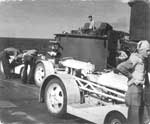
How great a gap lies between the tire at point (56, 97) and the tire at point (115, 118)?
0.88m

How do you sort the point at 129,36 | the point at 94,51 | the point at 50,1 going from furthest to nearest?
the point at 129,36
the point at 94,51
the point at 50,1

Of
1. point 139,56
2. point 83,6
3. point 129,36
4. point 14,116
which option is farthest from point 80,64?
point 129,36

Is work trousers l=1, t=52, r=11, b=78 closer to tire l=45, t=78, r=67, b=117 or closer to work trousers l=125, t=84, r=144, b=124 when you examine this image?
tire l=45, t=78, r=67, b=117

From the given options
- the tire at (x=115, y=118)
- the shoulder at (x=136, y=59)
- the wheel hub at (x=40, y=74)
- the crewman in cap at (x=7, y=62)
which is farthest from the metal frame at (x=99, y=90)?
the crewman in cap at (x=7, y=62)

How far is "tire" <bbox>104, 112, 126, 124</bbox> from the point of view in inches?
175

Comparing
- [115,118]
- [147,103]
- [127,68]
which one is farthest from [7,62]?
[147,103]

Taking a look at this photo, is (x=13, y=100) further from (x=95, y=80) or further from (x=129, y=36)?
(x=129, y=36)

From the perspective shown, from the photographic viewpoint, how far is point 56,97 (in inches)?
216

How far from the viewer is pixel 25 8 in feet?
18.5

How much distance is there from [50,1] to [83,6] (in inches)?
24.8

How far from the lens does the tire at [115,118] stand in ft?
14.6

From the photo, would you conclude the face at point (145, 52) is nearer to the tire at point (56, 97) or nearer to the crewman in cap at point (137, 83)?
the crewman in cap at point (137, 83)

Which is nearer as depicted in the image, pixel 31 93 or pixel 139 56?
pixel 139 56

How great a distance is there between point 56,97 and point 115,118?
127cm
